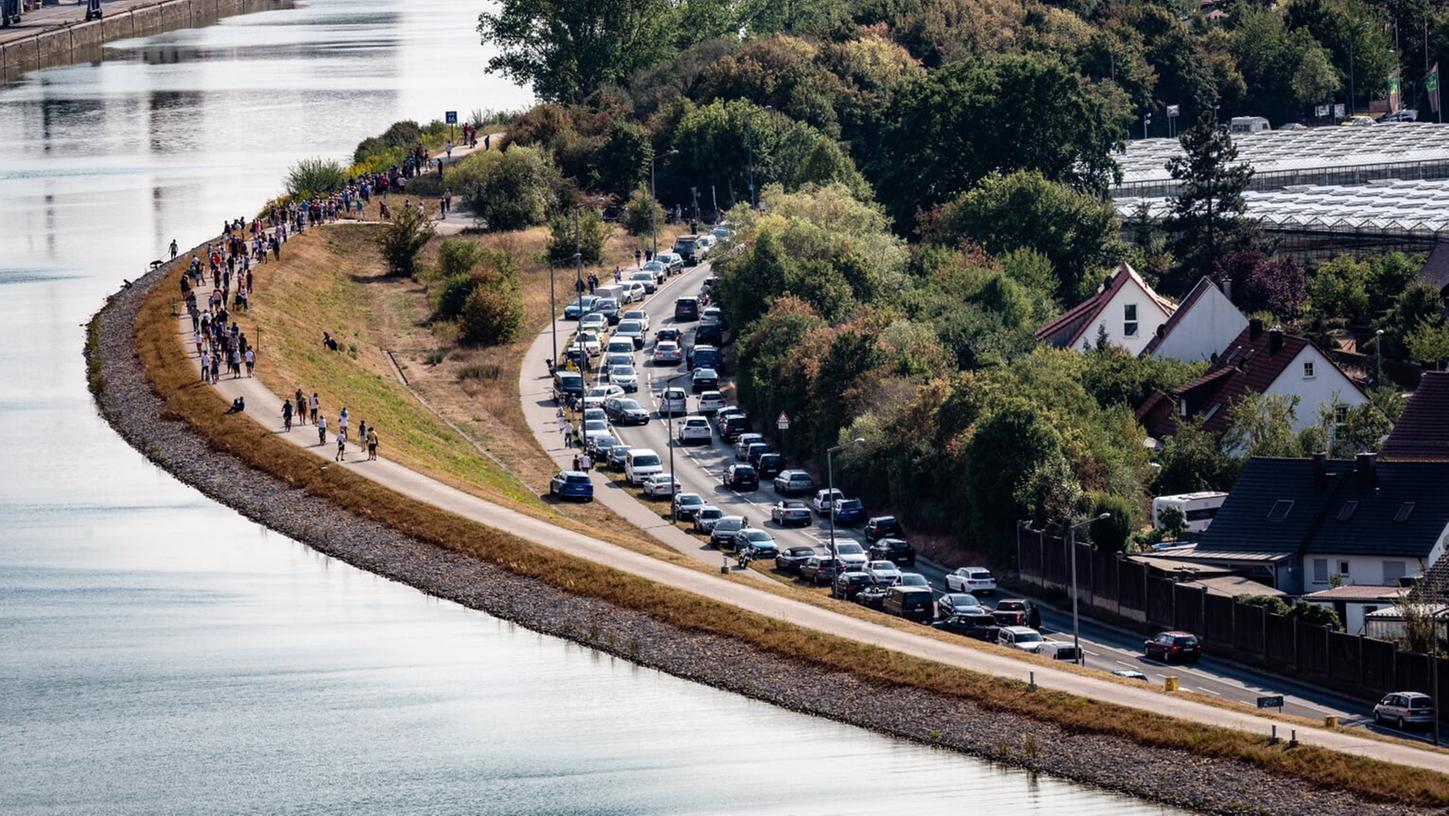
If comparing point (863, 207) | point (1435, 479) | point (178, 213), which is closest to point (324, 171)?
point (178, 213)

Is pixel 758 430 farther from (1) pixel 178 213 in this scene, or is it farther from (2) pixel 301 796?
(1) pixel 178 213

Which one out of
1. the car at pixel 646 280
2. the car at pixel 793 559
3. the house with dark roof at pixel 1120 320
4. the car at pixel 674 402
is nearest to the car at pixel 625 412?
the car at pixel 674 402

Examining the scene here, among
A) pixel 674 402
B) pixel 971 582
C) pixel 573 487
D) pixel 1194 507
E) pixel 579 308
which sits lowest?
pixel 971 582

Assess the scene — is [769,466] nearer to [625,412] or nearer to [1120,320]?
[625,412]

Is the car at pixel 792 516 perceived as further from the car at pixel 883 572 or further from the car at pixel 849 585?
the car at pixel 849 585

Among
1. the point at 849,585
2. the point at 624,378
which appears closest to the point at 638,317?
the point at 624,378
